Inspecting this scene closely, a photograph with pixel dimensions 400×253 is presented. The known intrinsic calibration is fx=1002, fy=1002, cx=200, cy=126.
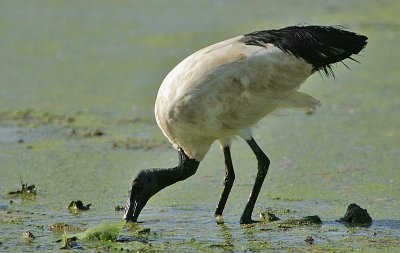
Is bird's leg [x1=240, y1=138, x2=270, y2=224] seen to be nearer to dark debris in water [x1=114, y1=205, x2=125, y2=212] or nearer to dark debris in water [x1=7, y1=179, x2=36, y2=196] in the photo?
dark debris in water [x1=114, y1=205, x2=125, y2=212]

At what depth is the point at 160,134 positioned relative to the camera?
10.9 metres

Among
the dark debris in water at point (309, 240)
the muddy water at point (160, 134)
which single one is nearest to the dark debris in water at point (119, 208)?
the muddy water at point (160, 134)

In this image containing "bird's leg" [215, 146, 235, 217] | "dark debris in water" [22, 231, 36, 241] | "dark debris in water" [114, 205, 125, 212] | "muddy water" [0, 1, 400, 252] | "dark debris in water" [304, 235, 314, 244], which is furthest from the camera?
"dark debris in water" [114, 205, 125, 212]

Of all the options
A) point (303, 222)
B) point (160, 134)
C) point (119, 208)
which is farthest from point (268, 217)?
point (160, 134)

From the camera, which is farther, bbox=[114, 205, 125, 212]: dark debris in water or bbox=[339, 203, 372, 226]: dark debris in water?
bbox=[114, 205, 125, 212]: dark debris in water

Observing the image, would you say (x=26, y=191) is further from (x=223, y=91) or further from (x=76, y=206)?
(x=223, y=91)

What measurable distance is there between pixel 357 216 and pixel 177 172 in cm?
158

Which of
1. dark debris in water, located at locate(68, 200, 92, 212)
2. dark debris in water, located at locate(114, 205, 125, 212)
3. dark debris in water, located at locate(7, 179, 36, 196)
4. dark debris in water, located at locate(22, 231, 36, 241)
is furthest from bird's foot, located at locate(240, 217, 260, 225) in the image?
dark debris in water, located at locate(7, 179, 36, 196)

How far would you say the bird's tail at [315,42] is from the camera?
26.2 ft

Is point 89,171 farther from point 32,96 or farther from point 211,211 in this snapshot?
point 32,96

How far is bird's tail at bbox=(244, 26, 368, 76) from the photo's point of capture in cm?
799

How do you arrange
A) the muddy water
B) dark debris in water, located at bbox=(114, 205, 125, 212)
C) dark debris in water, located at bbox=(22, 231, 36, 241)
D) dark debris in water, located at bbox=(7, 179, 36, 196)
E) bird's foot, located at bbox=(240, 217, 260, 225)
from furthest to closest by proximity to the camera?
dark debris in water, located at bbox=(7, 179, 36, 196) → dark debris in water, located at bbox=(114, 205, 125, 212) → bird's foot, located at bbox=(240, 217, 260, 225) → the muddy water → dark debris in water, located at bbox=(22, 231, 36, 241)

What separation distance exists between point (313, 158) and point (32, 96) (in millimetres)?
4291

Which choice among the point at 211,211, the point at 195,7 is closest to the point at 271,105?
the point at 211,211
